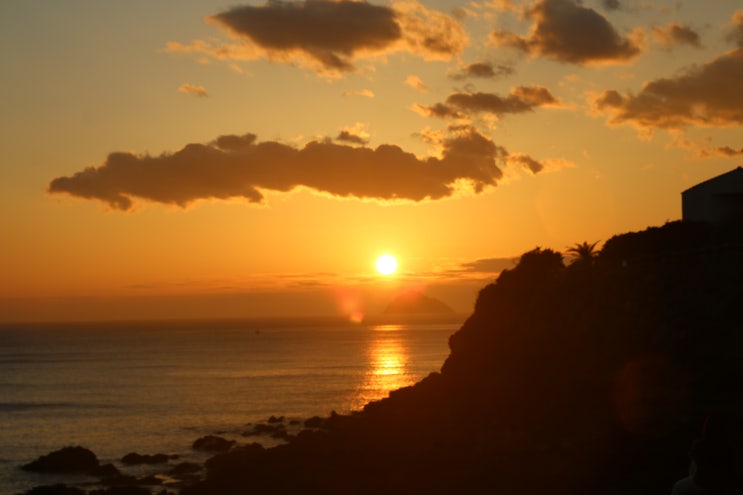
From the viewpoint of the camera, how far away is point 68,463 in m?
47.4

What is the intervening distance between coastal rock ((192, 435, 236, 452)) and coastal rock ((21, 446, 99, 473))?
916cm

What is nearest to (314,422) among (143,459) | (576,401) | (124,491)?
(143,459)

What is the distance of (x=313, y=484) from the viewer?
34625 millimetres

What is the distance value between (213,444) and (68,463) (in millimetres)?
10911

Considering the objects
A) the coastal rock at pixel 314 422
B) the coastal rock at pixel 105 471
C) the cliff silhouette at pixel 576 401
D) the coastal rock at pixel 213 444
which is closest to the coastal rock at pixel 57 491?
the cliff silhouette at pixel 576 401

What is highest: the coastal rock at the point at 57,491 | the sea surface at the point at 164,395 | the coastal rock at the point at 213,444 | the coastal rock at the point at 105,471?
the coastal rock at the point at 57,491

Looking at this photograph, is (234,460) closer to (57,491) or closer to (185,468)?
(185,468)

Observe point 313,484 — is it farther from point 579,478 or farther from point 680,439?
point 680,439

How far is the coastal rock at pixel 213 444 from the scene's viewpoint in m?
55.3

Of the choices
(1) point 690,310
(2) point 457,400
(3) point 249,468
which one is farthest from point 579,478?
(2) point 457,400

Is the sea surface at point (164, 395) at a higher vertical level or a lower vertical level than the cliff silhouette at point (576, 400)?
lower

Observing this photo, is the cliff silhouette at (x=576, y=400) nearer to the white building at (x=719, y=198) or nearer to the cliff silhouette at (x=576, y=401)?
the cliff silhouette at (x=576, y=401)

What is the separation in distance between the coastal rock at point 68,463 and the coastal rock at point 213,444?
9.16 metres

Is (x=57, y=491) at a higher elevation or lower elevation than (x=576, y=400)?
lower
